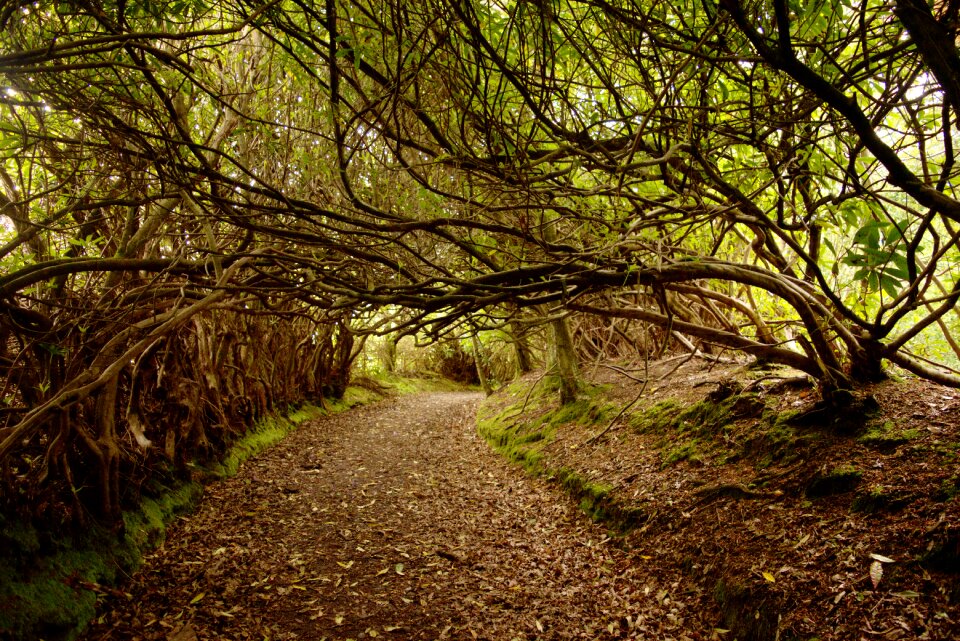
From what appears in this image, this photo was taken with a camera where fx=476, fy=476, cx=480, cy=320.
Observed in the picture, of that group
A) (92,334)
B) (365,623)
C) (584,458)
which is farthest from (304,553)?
(584,458)

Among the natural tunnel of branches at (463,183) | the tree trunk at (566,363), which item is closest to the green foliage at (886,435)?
the natural tunnel of branches at (463,183)

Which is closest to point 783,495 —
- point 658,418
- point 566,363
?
point 658,418

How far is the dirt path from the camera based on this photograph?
10.1ft

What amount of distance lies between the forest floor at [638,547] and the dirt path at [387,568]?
0.02 m

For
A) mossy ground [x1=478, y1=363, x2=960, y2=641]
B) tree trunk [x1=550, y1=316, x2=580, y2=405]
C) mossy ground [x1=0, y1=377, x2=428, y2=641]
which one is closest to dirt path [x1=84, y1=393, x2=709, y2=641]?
mossy ground [x1=0, y1=377, x2=428, y2=641]

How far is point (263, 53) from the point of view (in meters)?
5.60

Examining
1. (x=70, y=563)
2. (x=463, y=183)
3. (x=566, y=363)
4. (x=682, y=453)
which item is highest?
(x=463, y=183)

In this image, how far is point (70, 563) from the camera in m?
3.11

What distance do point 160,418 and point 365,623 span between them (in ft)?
9.96

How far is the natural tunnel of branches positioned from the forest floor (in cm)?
62

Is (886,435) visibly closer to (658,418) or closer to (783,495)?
(783,495)

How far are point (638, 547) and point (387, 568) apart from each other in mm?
2016

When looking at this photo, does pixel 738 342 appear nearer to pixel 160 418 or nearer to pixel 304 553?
pixel 304 553

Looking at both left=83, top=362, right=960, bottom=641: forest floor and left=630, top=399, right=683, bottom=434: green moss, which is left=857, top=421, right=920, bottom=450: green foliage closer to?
left=83, top=362, right=960, bottom=641: forest floor
